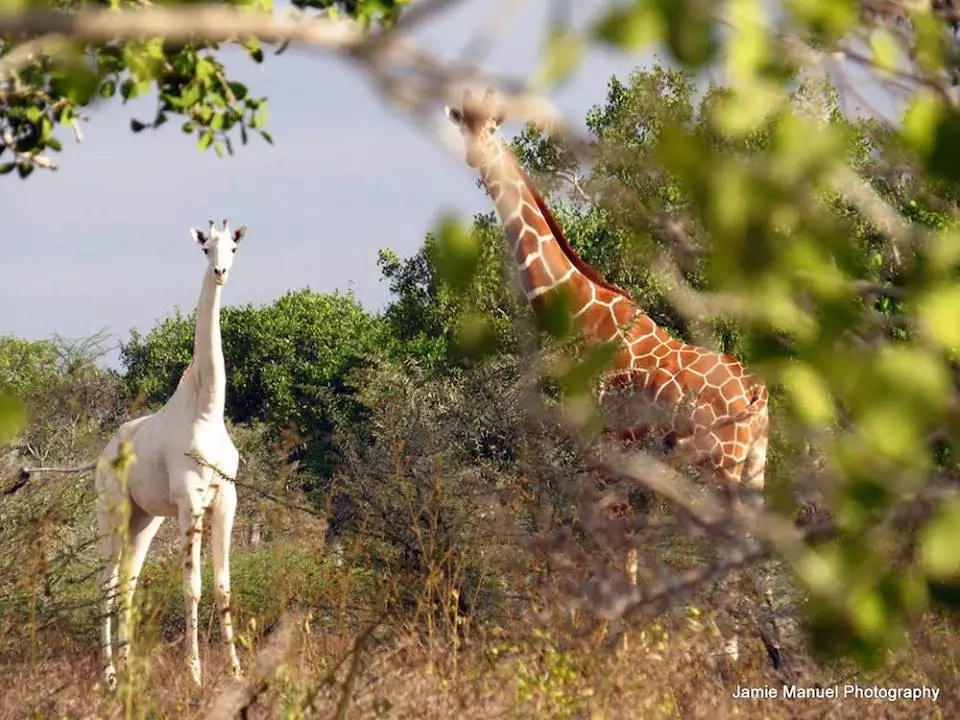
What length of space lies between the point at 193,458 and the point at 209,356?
81cm

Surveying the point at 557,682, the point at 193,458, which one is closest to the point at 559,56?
the point at 557,682

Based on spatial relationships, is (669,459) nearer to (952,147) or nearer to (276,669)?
(276,669)

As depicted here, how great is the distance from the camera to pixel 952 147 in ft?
5.57

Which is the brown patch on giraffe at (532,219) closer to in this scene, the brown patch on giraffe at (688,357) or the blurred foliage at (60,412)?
the brown patch on giraffe at (688,357)

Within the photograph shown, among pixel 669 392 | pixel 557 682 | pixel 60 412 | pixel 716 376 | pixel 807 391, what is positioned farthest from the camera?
pixel 60 412

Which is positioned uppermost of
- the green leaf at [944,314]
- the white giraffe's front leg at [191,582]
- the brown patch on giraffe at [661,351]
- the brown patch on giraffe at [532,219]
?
the green leaf at [944,314]

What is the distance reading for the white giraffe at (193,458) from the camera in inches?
387

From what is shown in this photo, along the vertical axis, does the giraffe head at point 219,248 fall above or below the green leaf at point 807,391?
below

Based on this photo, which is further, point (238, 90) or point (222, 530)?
point (222, 530)

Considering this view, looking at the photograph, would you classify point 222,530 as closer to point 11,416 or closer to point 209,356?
point 209,356

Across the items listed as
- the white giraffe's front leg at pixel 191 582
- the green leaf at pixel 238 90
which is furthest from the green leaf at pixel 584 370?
the white giraffe's front leg at pixel 191 582

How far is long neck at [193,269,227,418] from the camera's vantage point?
33.7 ft

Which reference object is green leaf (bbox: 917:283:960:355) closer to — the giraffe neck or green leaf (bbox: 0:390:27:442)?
green leaf (bbox: 0:390:27:442)

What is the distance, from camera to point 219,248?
10422 mm
